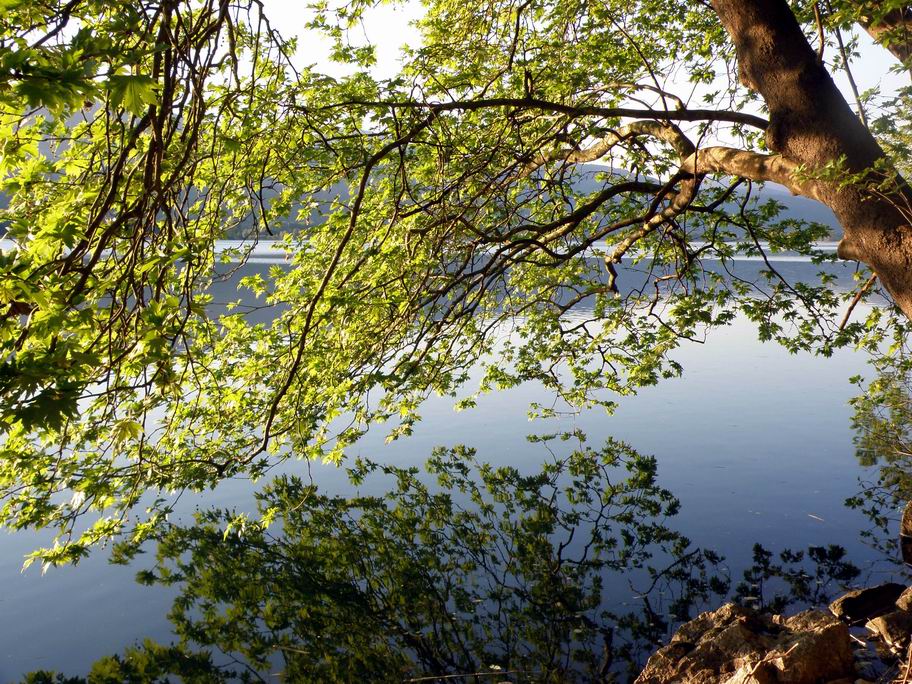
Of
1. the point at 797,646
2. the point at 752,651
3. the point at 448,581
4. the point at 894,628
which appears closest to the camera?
the point at 797,646

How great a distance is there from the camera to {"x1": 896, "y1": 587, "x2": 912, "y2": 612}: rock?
6.25m

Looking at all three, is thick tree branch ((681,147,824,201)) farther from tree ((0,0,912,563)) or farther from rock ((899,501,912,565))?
rock ((899,501,912,565))

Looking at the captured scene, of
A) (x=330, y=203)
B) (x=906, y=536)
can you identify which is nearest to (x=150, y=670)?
(x=330, y=203)

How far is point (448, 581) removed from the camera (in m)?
8.29

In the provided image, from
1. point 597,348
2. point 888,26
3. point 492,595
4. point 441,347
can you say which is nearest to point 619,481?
point 597,348

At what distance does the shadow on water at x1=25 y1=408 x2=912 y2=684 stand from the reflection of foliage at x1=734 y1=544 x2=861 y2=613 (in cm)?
2

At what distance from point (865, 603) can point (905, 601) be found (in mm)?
515

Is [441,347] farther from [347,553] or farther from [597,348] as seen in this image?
[347,553]

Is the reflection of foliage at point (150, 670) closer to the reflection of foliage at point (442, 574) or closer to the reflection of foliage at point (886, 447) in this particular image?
the reflection of foliage at point (442, 574)

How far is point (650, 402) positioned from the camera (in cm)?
1642

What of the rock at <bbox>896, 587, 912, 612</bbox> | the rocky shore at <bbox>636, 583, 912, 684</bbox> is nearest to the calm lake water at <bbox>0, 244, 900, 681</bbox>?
the rocky shore at <bbox>636, 583, 912, 684</bbox>

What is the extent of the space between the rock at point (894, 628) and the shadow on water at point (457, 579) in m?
1.21

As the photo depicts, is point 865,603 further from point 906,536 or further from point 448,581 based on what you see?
point 448,581

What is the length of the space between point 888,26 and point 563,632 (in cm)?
583
